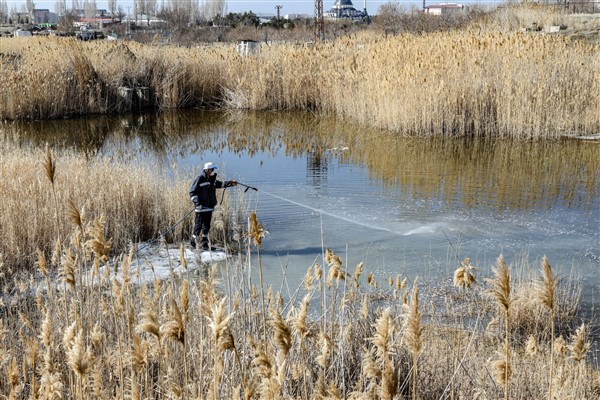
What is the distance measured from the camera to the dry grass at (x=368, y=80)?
47.8ft

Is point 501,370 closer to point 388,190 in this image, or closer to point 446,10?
point 388,190

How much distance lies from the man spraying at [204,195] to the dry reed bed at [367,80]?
295 inches

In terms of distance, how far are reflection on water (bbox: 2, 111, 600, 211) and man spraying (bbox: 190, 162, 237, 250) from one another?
3.71 meters

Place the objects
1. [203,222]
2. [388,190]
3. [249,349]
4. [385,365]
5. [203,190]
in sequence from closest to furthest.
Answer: [385,365]
[249,349]
[203,190]
[203,222]
[388,190]

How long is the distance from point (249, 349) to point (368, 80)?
43.2 feet

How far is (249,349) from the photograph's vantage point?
3713 millimetres

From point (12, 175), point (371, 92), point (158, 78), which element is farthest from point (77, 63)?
point (12, 175)

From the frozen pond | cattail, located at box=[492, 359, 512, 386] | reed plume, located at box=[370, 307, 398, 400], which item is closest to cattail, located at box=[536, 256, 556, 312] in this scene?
cattail, located at box=[492, 359, 512, 386]

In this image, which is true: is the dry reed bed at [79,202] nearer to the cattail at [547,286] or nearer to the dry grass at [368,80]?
the cattail at [547,286]

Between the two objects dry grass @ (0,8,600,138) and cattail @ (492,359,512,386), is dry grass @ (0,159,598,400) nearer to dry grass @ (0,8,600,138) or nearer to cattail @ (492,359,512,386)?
cattail @ (492,359,512,386)

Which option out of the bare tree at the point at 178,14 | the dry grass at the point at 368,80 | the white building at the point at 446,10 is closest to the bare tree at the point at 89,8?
the bare tree at the point at 178,14

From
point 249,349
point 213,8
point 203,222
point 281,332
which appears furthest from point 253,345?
point 213,8

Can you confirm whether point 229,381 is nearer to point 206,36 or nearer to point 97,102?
point 97,102

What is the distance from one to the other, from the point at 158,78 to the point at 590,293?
15.9 metres
